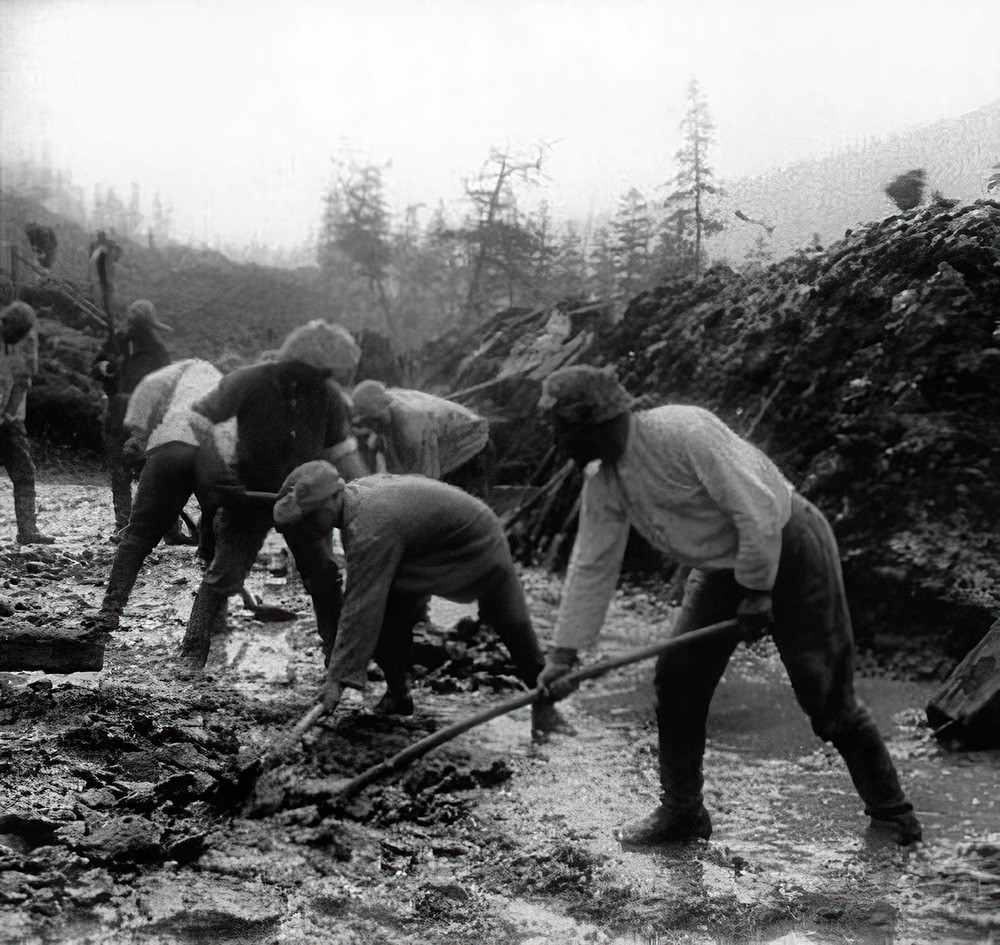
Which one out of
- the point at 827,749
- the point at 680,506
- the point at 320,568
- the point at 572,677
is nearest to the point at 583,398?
the point at 680,506

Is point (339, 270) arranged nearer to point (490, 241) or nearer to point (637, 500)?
point (490, 241)

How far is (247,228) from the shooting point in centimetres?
1459

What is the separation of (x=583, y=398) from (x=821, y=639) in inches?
41.7

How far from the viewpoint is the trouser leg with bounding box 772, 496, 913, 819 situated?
109 inches

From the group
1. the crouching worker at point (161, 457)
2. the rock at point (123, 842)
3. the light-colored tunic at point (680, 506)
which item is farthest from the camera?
the crouching worker at point (161, 457)

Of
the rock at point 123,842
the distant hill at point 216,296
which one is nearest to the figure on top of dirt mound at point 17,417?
the rock at point 123,842

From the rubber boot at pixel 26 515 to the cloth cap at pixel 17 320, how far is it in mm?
1105

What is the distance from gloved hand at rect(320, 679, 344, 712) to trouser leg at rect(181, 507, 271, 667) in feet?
4.09

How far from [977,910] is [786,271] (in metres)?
5.27

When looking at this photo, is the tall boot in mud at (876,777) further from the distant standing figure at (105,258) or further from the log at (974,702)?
the distant standing figure at (105,258)

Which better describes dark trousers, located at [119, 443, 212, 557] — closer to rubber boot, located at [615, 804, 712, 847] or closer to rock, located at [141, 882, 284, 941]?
rock, located at [141, 882, 284, 941]

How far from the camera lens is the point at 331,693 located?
147 inches

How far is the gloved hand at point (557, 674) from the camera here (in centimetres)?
293

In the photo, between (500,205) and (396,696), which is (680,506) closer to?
(396,696)
